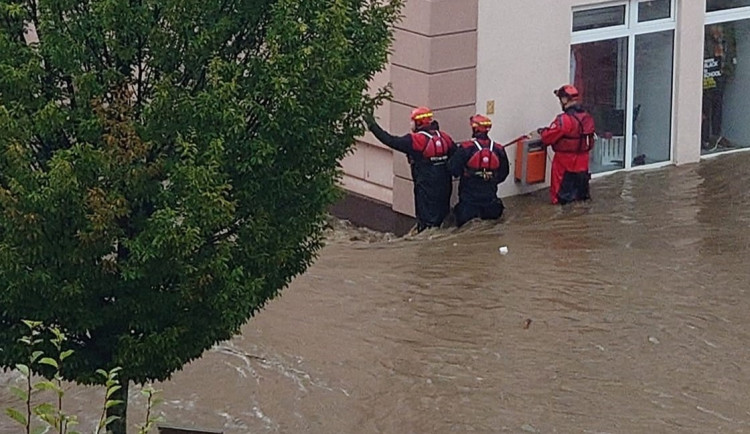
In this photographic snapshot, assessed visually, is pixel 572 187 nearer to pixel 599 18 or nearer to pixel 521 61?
pixel 521 61

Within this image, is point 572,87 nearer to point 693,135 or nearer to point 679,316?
point 693,135

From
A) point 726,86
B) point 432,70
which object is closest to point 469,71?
point 432,70

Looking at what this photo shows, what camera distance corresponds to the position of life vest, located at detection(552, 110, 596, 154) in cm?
1606

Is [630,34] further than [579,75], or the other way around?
[630,34]

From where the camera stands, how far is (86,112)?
802 centimetres

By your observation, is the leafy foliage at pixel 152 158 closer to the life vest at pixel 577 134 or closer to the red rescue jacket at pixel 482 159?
the red rescue jacket at pixel 482 159

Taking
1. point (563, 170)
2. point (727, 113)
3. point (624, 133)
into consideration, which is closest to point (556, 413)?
point (563, 170)

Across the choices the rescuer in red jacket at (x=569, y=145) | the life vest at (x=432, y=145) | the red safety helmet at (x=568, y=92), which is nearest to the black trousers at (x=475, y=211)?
the life vest at (x=432, y=145)

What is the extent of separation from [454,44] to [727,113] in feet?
14.5

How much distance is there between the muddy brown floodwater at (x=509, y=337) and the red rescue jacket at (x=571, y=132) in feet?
2.16

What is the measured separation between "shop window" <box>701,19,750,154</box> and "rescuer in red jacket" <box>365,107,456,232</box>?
161 inches

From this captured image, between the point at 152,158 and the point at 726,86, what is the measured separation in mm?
11802

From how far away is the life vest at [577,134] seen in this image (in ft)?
52.7

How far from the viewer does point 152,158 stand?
26.6ft
